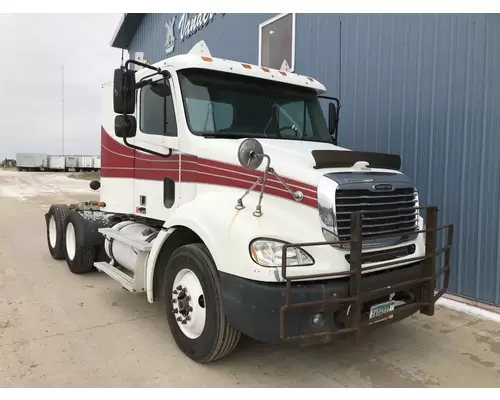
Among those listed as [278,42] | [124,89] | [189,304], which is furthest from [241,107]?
[278,42]

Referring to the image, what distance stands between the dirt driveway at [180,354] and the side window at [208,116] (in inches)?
82.8

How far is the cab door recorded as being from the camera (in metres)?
4.39

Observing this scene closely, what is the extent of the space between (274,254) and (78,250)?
4.44 meters

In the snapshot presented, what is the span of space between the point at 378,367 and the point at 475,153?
309 cm

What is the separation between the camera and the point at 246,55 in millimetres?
9852

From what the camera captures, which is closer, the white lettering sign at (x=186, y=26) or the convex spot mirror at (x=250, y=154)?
the convex spot mirror at (x=250, y=154)

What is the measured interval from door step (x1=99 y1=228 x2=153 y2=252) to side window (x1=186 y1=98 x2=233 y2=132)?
4.49 ft

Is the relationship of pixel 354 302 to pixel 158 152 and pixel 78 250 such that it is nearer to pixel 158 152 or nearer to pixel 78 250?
pixel 158 152

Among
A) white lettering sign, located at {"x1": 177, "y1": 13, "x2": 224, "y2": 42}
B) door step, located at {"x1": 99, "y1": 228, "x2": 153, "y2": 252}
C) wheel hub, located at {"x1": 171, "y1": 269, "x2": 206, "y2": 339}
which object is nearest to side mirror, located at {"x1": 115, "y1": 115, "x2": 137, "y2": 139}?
door step, located at {"x1": 99, "y1": 228, "x2": 153, "y2": 252}

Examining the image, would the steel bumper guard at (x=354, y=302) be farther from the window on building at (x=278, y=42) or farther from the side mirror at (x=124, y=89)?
the window on building at (x=278, y=42)

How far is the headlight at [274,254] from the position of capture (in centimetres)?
310

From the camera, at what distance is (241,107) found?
14.3ft

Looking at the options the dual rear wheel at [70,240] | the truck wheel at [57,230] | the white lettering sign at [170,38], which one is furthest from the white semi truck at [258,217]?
the white lettering sign at [170,38]

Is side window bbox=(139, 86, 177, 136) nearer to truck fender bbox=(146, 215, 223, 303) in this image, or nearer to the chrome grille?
truck fender bbox=(146, 215, 223, 303)
